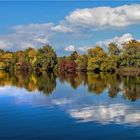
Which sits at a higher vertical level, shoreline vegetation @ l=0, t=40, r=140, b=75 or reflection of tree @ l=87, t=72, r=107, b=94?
shoreline vegetation @ l=0, t=40, r=140, b=75

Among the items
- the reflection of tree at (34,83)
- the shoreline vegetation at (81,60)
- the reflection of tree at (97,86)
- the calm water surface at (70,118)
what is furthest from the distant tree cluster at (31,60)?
the calm water surface at (70,118)

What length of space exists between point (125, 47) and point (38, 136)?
288 feet

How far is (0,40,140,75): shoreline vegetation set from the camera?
100 m

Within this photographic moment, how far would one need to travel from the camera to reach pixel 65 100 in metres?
34.8

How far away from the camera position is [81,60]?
10831 cm

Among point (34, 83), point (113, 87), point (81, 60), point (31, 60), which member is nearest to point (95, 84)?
point (113, 87)

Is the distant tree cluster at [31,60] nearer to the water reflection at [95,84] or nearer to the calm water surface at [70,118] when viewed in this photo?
the water reflection at [95,84]

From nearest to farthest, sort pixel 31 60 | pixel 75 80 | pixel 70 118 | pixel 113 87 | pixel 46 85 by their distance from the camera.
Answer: pixel 70 118 → pixel 113 87 → pixel 46 85 → pixel 75 80 → pixel 31 60

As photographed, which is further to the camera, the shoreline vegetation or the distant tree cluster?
the distant tree cluster

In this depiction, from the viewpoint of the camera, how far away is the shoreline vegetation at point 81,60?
10006cm

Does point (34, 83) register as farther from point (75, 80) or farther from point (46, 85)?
point (75, 80)

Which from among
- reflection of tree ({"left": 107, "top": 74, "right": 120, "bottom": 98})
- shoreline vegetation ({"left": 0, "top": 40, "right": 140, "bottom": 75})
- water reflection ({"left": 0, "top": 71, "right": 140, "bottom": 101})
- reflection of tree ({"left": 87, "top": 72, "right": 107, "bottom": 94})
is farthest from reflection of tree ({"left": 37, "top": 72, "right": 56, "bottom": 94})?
shoreline vegetation ({"left": 0, "top": 40, "right": 140, "bottom": 75})

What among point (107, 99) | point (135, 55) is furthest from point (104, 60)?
point (107, 99)

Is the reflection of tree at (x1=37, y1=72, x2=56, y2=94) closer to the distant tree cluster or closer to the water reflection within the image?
the water reflection
